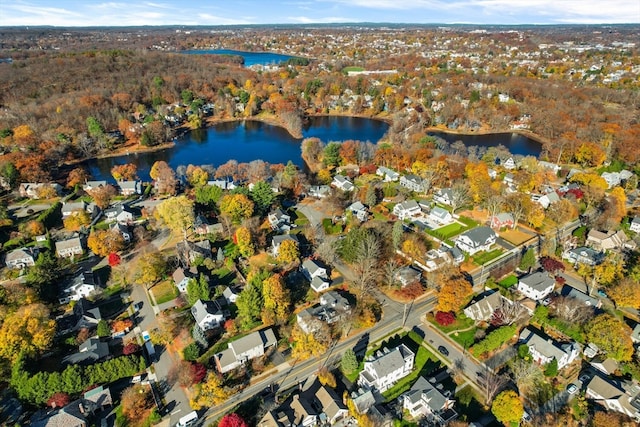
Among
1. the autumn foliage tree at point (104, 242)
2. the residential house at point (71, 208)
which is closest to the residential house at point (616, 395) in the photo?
the autumn foliage tree at point (104, 242)

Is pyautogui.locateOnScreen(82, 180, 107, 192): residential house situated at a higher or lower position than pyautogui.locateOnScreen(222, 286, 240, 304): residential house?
higher

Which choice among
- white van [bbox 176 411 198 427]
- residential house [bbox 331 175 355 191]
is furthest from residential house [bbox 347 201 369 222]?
white van [bbox 176 411 198 427]

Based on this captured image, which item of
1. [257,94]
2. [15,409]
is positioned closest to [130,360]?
[15,409]

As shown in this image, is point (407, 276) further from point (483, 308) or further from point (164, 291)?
point (164, 291)

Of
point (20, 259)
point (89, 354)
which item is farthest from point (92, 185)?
point (89, 354)

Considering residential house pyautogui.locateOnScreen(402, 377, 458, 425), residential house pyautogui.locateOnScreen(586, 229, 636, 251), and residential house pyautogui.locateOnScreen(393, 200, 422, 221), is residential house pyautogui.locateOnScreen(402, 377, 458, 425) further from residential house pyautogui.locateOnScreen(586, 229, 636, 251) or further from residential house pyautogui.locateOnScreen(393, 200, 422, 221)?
residential house pyautogui.locateOnScreen(586, 229, 636, 251)

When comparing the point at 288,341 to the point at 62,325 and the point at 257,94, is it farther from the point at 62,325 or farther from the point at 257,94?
the point at 257,94
